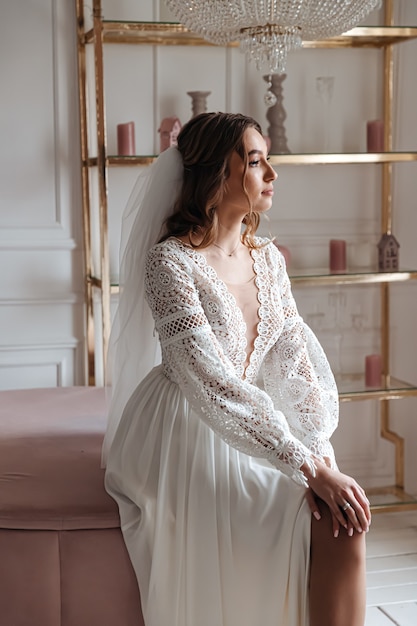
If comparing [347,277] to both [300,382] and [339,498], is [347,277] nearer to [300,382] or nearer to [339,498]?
[300,382]

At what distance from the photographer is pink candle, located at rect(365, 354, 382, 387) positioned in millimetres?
3342

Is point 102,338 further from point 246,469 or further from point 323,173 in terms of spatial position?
point 246,469

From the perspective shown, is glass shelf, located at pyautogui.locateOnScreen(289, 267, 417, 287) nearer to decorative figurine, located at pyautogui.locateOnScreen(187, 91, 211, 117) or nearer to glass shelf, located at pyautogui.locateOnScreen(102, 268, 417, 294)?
glass shelf, located at pyautogui.locateOnScreen(102, 268, 417, 294)

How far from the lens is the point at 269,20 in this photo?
2344 millimetres

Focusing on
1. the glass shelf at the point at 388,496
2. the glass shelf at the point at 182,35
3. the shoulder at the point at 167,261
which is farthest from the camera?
the glass shelf at the point at 388,496

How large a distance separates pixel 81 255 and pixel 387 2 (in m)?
1.50

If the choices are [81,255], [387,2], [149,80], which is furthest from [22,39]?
[387,2]

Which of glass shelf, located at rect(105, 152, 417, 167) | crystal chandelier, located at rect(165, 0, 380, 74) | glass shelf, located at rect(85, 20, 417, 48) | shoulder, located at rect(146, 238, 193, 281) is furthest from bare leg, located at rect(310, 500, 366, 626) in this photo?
glass shelf, located at rect(85, 20, 417, 48)

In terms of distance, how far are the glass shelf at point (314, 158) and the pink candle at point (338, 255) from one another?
0.32 m

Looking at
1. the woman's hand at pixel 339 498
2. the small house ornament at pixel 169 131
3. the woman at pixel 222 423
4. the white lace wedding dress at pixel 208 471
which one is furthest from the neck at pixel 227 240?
the small house ornament at pixel 169 131

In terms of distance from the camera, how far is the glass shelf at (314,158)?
299 cm

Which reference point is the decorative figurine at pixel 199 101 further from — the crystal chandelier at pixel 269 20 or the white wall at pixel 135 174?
the crystal chandelier at pixel 269 20

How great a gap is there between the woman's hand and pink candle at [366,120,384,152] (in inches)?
67.6

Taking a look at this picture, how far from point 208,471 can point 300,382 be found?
0.43 meters
